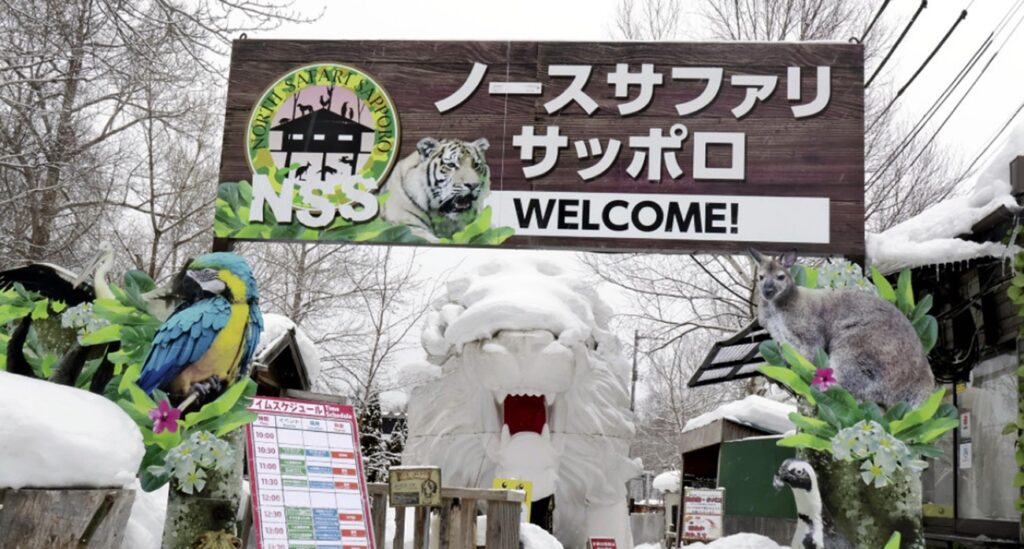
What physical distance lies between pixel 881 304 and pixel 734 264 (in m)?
10.0

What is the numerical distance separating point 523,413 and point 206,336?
3.14 meters

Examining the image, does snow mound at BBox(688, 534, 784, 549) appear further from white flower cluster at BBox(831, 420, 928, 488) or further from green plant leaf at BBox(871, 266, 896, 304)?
green plant leaf at BBox(871, 266, 896, 304)

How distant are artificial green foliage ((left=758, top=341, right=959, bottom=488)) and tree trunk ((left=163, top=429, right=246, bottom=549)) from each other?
321 cm

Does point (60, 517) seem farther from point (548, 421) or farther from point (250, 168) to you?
point (548, 421)

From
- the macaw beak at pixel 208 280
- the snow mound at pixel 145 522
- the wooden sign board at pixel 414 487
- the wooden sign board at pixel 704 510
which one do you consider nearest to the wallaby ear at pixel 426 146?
the macaw beak at pixel 208 280

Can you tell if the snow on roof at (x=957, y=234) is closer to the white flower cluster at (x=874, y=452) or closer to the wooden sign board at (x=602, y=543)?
the white flower cluster at (x=874, y=452)

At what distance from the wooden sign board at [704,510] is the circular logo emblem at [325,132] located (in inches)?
218

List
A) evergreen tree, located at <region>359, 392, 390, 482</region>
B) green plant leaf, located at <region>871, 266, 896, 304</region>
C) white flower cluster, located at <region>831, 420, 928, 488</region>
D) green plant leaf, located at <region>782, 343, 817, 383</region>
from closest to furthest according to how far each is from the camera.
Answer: white flower cluster, located at <region>831, 420, 928, 488</region> → green plant leaf, located at <region>782, 343, 817, 383</region> → green plant leaf, located at <region>871, 266, 896, 304</region> → evergreen tree, located at <region>359, 392, 390, 482</region>

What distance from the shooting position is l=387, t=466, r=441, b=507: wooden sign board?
215 inches

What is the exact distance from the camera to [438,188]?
5.87 m

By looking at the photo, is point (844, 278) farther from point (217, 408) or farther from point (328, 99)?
point (217, 408)

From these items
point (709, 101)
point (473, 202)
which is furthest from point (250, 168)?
point (709, 101)

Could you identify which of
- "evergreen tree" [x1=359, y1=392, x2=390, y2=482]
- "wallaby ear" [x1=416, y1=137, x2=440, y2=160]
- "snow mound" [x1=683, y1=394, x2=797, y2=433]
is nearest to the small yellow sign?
"wallaby ear" [x1=416, y1=137, x2=440, y2=160]

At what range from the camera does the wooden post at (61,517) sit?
13.1ft
